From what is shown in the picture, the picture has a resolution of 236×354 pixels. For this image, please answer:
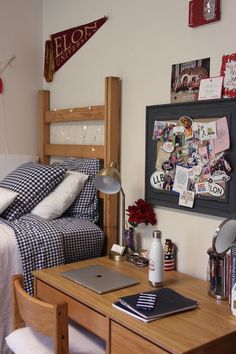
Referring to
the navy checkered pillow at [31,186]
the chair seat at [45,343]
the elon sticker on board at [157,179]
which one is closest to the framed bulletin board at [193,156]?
the elon sticker on board at [157,179]

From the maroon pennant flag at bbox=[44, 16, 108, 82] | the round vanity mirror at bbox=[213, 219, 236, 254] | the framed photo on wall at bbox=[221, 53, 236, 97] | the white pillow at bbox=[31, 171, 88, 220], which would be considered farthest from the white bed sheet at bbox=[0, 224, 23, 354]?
the maroon pennant flag at bbox=[44, 16, 108, 82]

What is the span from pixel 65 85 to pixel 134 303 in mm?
1825

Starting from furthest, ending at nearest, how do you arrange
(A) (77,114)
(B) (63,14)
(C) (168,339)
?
(B) (63,14) < (A) (77,114) < (C) (168,339)

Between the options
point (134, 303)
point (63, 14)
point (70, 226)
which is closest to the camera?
point (134, 303)

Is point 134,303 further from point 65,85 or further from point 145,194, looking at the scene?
point 65,85

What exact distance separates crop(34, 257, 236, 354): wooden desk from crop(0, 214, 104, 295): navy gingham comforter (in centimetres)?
26

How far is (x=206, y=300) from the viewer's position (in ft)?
5.09

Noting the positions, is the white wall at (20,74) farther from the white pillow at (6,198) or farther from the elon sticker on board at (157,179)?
the elon sticker on board at (157,179)

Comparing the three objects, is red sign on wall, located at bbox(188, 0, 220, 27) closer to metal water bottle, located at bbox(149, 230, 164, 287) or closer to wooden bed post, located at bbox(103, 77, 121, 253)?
wooden bed post, located at bbox(103, 77, 121, 253)

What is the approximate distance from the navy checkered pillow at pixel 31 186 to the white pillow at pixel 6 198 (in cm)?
4

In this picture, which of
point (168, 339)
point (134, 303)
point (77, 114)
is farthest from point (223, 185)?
point (77, 114)

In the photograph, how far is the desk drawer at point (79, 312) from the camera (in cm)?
146

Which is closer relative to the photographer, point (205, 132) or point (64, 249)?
point (205, 132)

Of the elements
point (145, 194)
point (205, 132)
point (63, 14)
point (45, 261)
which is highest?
point (63, 14)
